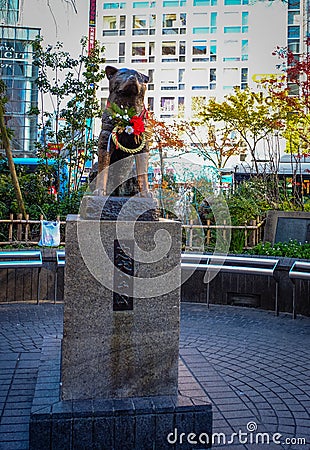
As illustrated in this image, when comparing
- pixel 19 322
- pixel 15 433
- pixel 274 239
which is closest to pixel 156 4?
pixel 274 239

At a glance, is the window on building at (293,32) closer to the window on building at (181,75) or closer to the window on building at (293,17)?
the window on building at (293,17)

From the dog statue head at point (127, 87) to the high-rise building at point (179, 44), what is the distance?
121ft

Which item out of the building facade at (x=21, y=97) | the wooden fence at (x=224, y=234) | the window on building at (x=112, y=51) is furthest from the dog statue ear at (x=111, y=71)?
the window on building at (x=112, y=51)

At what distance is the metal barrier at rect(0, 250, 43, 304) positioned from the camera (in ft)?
22.1

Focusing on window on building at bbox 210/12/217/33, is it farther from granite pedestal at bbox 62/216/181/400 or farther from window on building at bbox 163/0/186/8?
granite pedestal at bbox 62/216/181/400

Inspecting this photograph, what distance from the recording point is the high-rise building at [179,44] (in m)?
40.2

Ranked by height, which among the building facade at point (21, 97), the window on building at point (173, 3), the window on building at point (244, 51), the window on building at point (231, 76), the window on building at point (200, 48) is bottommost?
the building facade at point (21, 97)

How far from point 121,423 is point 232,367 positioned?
6.46 feet

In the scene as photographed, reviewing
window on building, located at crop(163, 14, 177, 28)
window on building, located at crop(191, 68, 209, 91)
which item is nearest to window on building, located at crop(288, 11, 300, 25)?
window on building, located at crop(191, 68, 209, 91)

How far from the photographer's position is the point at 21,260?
288 inches

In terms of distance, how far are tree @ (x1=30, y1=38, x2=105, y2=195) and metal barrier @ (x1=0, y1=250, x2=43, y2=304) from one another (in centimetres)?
674

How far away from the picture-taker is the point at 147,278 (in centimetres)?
303

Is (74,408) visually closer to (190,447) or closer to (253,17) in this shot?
(190,447)
